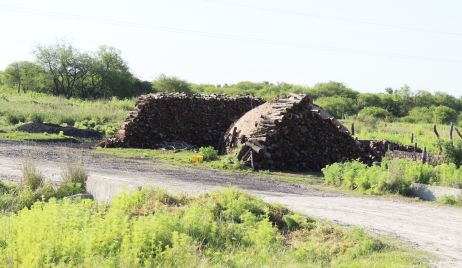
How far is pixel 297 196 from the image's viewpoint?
15820mm

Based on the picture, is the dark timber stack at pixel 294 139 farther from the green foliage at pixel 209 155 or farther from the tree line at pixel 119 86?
the tree line at pixel 119 86

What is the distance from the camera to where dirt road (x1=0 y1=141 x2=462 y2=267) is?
1122 centimetres

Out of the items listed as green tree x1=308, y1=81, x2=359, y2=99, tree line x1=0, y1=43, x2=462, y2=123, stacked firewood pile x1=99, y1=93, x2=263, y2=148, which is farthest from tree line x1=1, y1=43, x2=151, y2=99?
stacked firewood pile x1=99, y1=93, x2=263, y2=148

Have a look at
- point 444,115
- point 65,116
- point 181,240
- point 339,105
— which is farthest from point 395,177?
point 444,115

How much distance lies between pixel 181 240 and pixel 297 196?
27.1 ft

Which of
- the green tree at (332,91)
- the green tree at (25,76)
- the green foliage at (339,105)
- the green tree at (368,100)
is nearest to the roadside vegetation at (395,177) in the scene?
the green foliage at (339,105)

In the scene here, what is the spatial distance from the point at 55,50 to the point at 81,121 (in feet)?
139

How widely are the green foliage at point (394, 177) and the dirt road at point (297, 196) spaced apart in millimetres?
1111

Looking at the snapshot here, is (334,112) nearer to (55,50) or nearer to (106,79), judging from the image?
(106,79)

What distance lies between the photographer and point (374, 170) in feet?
59.9

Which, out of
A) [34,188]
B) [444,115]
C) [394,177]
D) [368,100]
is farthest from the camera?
[368,100]

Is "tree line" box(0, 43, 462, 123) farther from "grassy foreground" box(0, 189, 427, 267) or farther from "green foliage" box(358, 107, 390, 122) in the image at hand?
"grassy foreground" box(0, 189, 427, 267)

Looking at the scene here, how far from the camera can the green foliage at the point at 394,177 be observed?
17.2 m

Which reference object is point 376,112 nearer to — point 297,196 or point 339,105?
point 339,105
